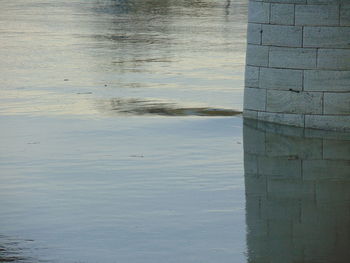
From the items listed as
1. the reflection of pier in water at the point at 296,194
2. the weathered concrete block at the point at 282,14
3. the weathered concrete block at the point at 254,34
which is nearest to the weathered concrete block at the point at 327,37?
the weathered concrete block at the point at 282,14

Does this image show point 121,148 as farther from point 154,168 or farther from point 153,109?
point 153,109

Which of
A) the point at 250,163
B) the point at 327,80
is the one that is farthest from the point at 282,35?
the point at 250,163

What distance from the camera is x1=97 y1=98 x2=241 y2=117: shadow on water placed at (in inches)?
917

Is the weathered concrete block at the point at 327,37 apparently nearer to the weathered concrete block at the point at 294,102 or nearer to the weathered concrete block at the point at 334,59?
the weathered concrete block at the point at 334,59

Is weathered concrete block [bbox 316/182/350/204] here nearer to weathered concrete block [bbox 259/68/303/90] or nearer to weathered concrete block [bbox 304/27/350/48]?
weathered concrete block [bbox 259/68/303/90]

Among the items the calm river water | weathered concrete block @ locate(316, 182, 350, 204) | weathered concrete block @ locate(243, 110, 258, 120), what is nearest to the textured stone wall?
weathered concrete block @ locate(243, 110, 258, 120)

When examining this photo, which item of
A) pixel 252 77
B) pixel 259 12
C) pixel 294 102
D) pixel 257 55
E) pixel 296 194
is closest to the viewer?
pixel 296 194

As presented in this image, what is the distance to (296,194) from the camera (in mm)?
16938

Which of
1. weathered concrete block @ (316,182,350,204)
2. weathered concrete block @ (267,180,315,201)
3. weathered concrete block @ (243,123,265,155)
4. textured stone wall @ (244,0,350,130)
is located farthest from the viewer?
textured stone wall @ (244,0,350,130)

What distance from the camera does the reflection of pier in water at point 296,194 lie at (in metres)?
13.8

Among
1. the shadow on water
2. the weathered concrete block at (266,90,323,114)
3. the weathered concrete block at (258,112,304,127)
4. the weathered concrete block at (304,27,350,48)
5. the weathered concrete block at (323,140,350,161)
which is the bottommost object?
the weathered concrete block at (323,140,350,161)

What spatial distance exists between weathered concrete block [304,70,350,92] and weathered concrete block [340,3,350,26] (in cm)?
88

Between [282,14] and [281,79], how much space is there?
1182 millimetres

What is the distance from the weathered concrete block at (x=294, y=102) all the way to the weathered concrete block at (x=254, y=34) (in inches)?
37.8
